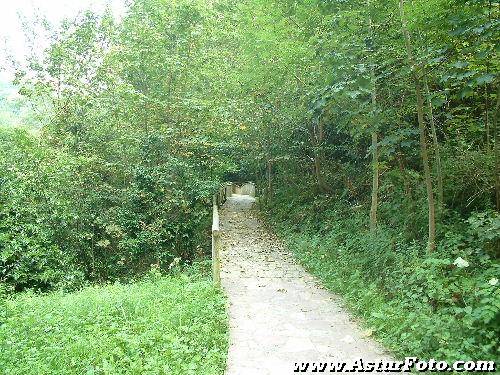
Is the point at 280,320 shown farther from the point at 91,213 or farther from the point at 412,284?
the point at 91,213

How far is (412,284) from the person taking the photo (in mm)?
6324

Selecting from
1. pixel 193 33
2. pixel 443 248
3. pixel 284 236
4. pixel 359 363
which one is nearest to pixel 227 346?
pixel 359 363

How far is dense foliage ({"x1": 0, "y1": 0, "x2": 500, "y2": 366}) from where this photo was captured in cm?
650

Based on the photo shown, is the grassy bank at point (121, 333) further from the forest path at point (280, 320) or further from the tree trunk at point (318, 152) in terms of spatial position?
the tree trunk at point (318, 152)

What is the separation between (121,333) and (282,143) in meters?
11.4

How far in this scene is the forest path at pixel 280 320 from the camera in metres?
4.93

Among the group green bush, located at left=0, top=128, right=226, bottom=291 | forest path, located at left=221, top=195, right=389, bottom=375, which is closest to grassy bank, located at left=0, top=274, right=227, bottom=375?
forest path, located at left=221, top=195, right=389, bottom=375

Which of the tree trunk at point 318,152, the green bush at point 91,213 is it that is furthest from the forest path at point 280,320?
the tree trunk at point 318,152

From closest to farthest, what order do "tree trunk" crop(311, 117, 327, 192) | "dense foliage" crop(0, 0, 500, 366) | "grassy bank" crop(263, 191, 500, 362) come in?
1. "grassy bank" crop(263, 191, 500, 362)
2. "dense foliage" crop(0, 0, 500, 366)
3. "tree trunk" crop(311, 117, 327, 192)

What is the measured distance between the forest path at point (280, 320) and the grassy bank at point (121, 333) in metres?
0.30

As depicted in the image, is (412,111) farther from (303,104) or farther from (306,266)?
(303,104)

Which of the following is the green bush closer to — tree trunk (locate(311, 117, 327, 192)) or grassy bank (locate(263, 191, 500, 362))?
tree trunk (locate(311, 117, 327, 192))

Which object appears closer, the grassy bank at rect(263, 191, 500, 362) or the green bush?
the grassy bank at rect(263, 191, 500, 362)

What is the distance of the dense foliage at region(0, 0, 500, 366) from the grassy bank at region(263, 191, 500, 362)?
0.17 feet
